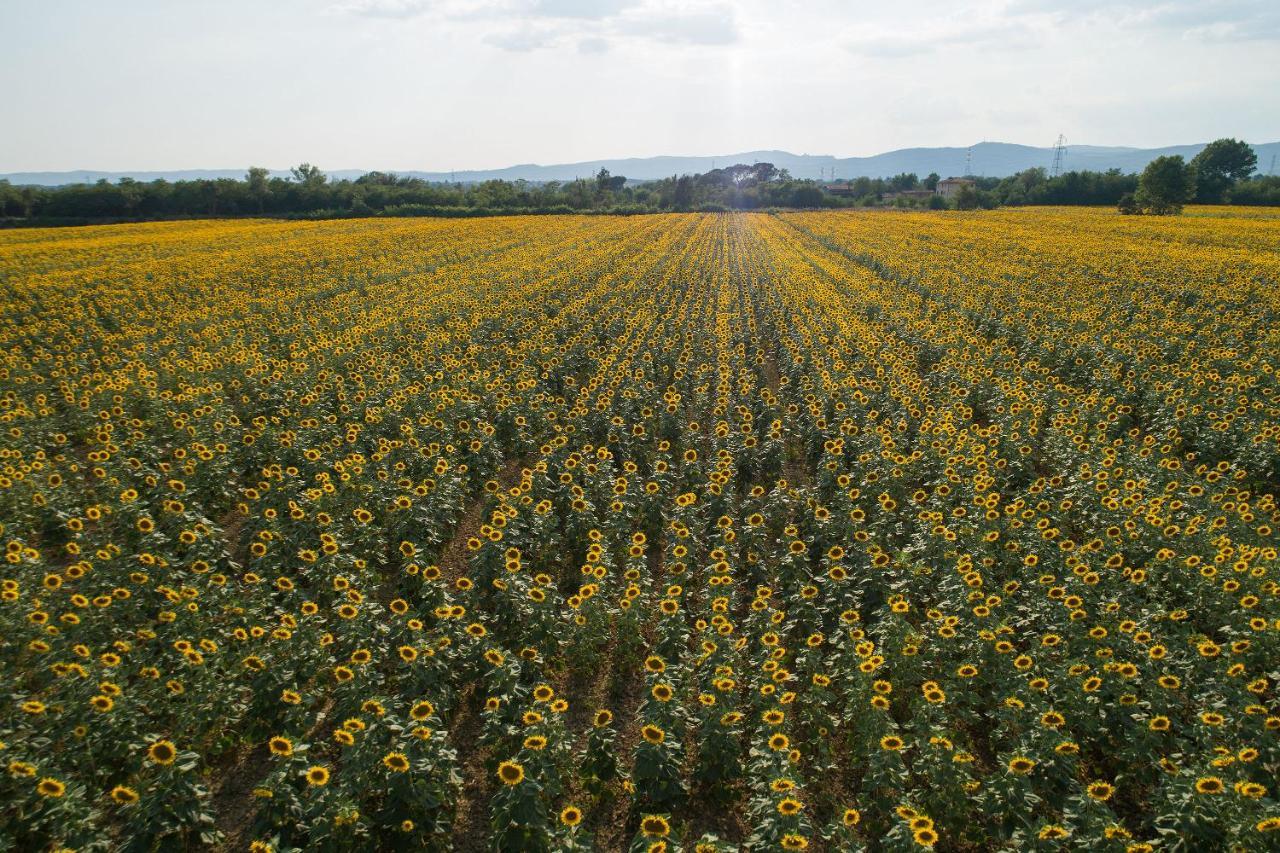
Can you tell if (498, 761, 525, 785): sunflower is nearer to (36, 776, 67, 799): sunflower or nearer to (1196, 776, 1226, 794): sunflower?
(36, 776, 67, 799): sunflower

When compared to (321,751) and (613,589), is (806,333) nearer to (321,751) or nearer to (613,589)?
(613,589)

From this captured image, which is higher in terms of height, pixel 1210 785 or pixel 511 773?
pixel 1210 785

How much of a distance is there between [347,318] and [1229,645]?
74.5ft

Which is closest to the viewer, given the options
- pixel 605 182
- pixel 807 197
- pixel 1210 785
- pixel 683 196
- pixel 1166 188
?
pixel 1210 785

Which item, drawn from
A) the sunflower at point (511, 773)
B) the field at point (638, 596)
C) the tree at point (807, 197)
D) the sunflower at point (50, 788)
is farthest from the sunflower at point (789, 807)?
the tree at point (807, 197)

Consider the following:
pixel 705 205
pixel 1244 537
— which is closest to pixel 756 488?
pixel 1244 537

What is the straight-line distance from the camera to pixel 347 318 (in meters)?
21.6

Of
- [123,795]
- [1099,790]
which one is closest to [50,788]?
[123,795]

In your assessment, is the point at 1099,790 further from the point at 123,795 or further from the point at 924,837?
the point at 123,795

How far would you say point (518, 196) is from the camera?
91.2 m

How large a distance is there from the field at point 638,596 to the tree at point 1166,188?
6276 cm

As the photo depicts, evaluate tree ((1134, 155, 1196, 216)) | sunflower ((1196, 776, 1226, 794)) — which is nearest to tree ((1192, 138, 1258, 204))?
tree ((1134, 155, 1196, 216))

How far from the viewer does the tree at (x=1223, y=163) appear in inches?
3179

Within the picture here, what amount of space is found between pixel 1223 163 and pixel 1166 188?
35136 mm
